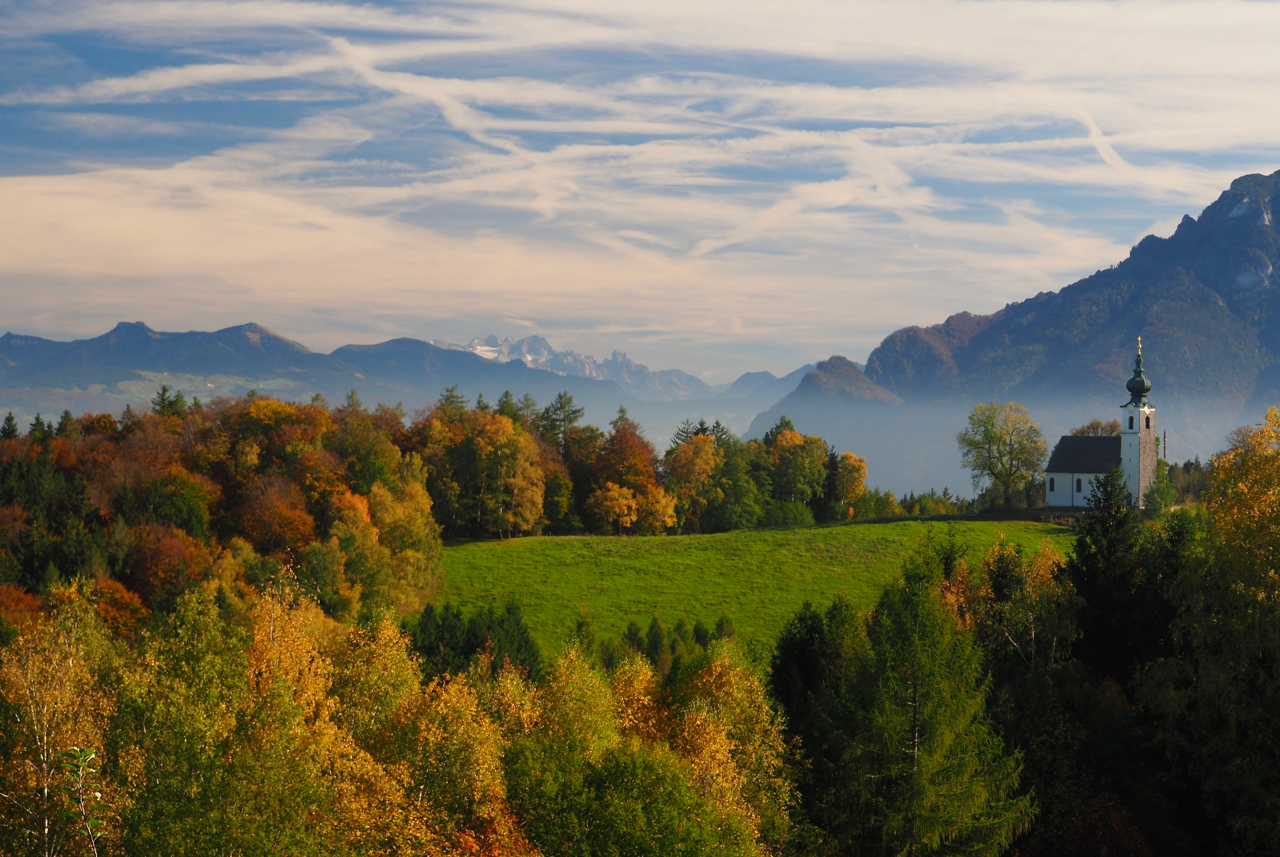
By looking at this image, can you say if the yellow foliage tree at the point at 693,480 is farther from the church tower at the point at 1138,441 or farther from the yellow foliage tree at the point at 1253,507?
the yellow foliage tree at the point at 1253,507

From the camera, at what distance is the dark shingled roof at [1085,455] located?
4537 inches

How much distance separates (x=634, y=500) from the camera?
109 metres

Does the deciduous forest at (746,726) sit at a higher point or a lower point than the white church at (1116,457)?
lower

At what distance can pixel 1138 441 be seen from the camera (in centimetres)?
11206

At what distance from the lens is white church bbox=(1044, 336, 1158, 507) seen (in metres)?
112

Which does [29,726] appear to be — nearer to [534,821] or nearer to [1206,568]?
[534,821]

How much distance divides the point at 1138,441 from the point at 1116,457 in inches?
147

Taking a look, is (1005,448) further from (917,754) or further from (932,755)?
(917,754)

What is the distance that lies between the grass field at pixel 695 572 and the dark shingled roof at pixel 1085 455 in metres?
18.7

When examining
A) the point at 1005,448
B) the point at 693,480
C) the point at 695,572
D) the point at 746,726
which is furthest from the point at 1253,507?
the point at 1005,448

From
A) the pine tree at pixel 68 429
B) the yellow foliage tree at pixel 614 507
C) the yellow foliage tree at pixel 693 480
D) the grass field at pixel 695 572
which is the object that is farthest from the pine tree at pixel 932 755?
the pine tree at pixel 68 429

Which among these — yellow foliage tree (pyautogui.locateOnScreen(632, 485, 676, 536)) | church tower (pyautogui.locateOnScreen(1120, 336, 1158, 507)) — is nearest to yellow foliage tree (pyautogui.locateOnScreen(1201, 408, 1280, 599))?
yellow foliage tree (pyautogui.locateOnScreen(632, 485, 676, 536))

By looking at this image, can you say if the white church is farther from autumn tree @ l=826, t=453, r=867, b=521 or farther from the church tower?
autumn tree @ l=826, t=453, r=867, b=521

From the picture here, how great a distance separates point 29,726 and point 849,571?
219 ft
